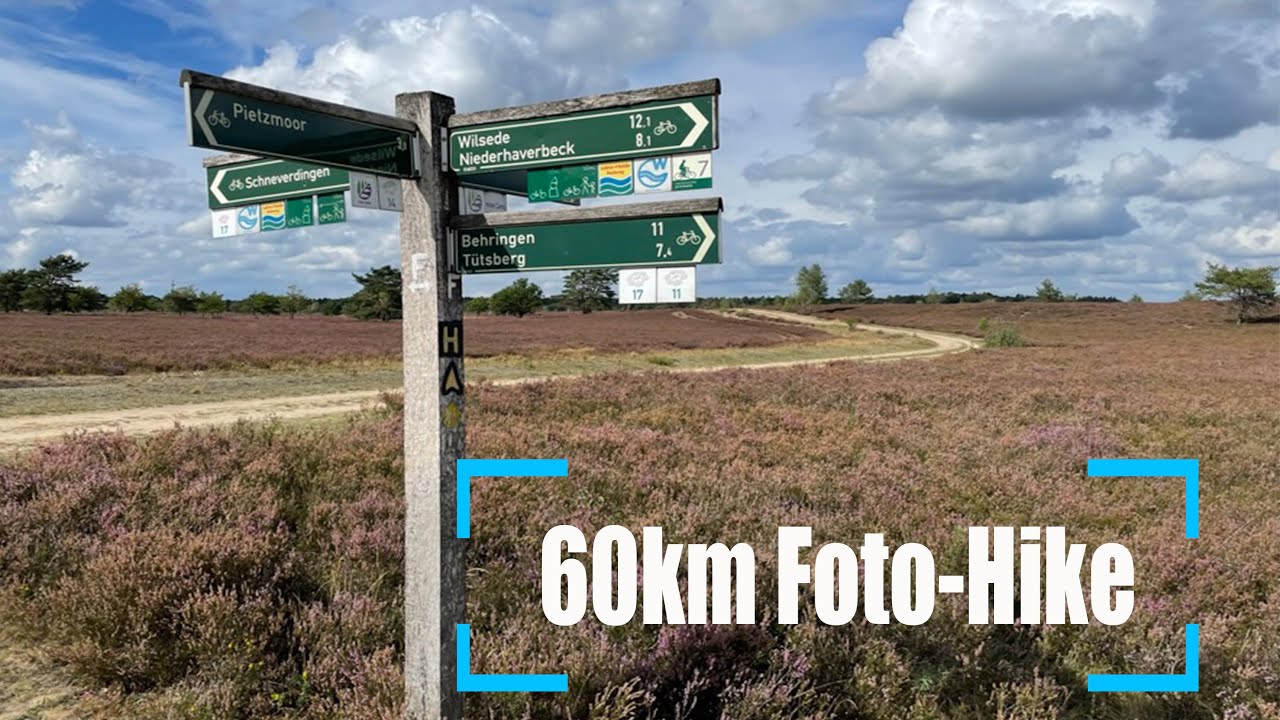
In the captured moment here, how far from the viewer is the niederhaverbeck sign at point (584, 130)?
3197 mm

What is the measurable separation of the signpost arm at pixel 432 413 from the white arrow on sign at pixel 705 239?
42.9 inches

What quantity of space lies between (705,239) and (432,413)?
137 cm

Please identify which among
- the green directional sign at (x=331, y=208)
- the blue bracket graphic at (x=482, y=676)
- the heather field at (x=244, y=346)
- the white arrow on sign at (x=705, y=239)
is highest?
the green directional sign at (x=331, y=208)

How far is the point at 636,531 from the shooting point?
6.27 meters

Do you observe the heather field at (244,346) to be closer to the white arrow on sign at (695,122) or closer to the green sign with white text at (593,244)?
the green sign with white text at (593,244)

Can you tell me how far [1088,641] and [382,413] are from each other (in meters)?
10.6

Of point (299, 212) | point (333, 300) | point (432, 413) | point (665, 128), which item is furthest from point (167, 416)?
point (333, 300)

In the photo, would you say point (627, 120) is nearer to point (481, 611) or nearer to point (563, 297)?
point (481, 611)

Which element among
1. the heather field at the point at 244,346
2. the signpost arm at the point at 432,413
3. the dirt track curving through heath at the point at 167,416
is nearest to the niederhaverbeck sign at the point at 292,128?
the signpost arm at the point at 432,413

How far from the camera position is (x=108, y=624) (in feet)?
14.5

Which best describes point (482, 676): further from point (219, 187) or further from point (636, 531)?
point (219, 187)

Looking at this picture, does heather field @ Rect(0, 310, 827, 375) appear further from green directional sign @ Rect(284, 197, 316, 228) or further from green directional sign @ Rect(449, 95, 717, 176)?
green directional sign @ Rect(449, 95, 717, 176)

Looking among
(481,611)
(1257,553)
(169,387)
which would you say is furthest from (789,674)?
(169,387)

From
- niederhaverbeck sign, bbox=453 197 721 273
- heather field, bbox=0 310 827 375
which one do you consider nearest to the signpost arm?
niederhaverbeck sign, bbox=453 197 721 273
